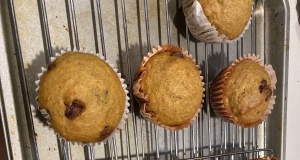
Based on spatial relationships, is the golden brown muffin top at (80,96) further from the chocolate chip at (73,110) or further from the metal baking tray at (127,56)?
the metal baking tray at (127,56)

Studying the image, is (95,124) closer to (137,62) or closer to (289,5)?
(137,62)

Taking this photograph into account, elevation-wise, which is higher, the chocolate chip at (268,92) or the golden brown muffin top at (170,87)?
the golden brown muffin top at (170,87)

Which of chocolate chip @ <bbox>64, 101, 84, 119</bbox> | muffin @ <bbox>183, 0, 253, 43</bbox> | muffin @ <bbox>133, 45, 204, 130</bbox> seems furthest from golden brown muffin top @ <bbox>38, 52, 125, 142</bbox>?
muffin @ <bbox>183, 0, 253, 43</bbox>

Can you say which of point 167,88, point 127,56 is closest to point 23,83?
point 127,56

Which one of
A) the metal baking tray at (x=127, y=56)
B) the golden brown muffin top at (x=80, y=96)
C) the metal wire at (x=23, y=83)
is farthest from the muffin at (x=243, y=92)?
the metal wire at (x=23, y=83)

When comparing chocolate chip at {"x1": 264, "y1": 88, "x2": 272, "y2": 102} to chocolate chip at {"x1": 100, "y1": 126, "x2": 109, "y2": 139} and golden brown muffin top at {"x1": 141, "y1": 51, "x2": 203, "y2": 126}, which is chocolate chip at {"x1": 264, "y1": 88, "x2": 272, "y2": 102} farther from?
chocolate chip at {"x1": 100, "y1": 126, "x2": 109, "y2": 139}

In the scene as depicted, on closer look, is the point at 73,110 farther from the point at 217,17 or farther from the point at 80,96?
the point at 217,17
